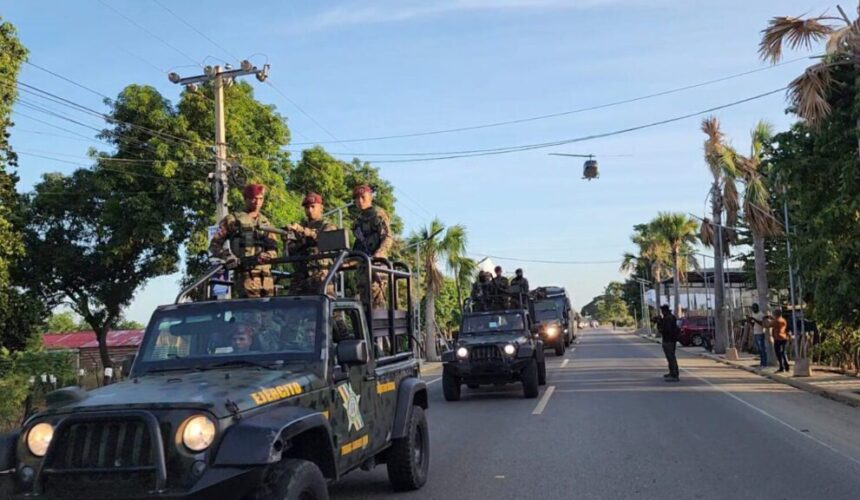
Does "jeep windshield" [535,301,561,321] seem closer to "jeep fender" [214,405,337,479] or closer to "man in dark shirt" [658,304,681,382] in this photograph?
"man in dark shirt" [658,304,681,382]

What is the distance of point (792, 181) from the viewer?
1582cm

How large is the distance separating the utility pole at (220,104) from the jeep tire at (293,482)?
16090 millimetres

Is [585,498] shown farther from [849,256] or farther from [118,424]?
[849,256]

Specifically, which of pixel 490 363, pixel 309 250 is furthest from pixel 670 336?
pixel 309 250

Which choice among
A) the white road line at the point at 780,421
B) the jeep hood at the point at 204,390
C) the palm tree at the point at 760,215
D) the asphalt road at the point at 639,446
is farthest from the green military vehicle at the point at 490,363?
the palm tree at the point at 760,215

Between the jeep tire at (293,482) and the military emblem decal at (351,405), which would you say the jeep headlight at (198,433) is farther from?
the military emblem decal at (351,405)

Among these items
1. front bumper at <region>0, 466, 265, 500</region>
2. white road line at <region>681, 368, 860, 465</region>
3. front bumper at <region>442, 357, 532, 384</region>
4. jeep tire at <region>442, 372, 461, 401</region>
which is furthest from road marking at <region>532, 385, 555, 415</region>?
front bumper at <region>0, 466, 265, 500</region>

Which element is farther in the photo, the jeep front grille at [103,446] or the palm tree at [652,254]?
the palm tree at [652,254]

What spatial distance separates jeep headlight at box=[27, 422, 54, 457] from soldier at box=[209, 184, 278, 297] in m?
2.56

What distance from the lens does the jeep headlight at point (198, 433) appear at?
4.12 meters

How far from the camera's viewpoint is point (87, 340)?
60531mm

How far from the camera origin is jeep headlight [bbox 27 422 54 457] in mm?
4289

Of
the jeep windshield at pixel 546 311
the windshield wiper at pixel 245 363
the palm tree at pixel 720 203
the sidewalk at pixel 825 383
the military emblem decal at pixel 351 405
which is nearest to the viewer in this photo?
the windshield wiper at pixel 245 363

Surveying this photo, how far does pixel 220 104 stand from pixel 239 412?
18028 mm
